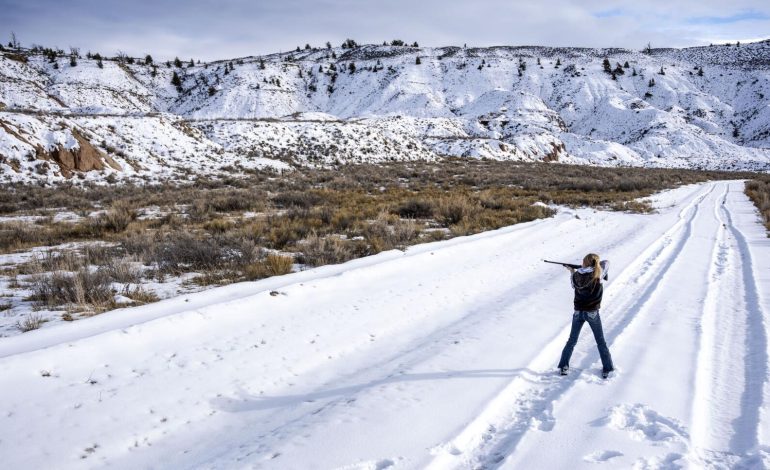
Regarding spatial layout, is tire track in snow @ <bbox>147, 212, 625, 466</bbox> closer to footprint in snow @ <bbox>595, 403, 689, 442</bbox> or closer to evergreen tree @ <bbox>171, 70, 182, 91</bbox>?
footprint in snow @ <bbox>595, 403, 689, 442</bbox>

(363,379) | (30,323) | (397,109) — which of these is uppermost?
(397,109)

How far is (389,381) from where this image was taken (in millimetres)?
4426

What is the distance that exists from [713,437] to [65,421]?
17.3ft

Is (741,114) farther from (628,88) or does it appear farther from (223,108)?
(223,108)

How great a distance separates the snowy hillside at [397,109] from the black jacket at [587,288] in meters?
25.0

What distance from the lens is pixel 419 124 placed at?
62.5 metres

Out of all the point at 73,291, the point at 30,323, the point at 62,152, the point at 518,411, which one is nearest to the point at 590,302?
the point at 518,411

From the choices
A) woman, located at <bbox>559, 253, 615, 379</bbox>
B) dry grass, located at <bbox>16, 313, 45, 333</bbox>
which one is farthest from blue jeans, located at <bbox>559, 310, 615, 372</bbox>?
dry grass, located at <bbox>16, 313, 45, 333</bbox>

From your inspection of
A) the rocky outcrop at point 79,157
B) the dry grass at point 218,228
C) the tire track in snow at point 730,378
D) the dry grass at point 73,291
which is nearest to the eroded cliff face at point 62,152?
the rocky outcrop at point 79,157

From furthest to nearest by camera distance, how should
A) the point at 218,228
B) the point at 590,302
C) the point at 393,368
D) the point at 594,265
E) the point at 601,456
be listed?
the point at 218,228 < the point at 393,368 < the point at 590,302 < the point at 594,265 < the point at 601,456

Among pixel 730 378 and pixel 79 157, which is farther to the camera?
pixel 79 157

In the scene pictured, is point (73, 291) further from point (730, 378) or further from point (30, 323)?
point (730, 378)

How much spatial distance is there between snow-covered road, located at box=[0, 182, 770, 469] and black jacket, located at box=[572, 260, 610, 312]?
0.72 meters

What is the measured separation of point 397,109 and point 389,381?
79.4 metres
